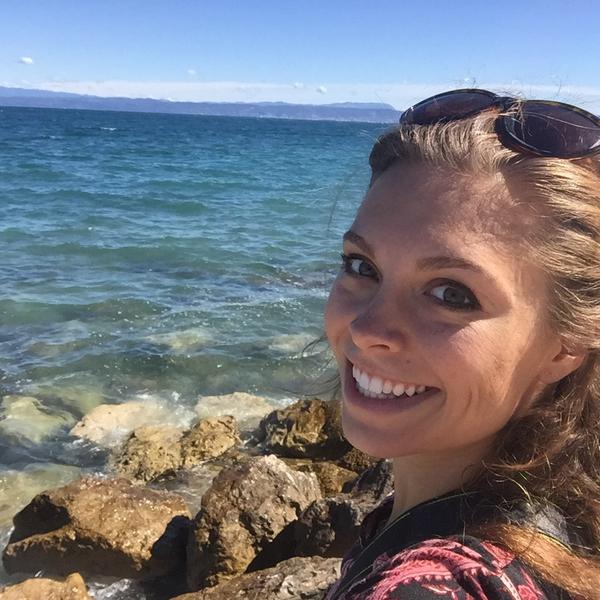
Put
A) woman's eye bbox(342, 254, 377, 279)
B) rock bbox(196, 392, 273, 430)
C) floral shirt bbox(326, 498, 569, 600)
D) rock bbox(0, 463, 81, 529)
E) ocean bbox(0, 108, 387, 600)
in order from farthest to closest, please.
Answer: rock bbox(196, 392, 273, 430)
ocean bbox(0, 108, 387, 600)
rock bbox(0, 463, 81, 529)
woman's eye bbox(342, 254, 377, 279)
floral shirt bbox(326, 498, 569, 600)

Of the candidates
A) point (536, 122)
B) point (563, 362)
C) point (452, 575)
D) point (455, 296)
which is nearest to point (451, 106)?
point (536, 122)

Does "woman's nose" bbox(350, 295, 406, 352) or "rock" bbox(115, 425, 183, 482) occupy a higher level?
"woman's nose" bbox(350, 295, 406, 352)

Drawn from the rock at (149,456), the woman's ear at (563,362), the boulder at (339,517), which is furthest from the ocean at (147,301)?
the boulder at (339,517)

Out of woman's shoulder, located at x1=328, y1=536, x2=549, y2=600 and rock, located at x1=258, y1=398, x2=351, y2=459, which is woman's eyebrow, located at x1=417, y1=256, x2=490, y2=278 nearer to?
woman's shoulder, located at x1=328, y1=536, x2=549, y2=600

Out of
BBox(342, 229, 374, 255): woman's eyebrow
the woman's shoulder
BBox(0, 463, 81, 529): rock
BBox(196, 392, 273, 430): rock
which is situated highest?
BBox(342, 229, 374, 255): woman's eyebrow

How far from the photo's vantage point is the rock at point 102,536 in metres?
4.63

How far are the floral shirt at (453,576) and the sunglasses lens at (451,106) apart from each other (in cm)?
103

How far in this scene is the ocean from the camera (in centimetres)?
675

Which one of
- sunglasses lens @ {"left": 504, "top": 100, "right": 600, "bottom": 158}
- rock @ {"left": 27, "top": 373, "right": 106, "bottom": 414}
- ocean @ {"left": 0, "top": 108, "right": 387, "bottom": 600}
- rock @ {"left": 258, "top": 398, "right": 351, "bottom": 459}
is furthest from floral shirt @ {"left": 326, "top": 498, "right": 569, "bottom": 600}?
rock @ {"left": 27, "top": 373, "right": 106, "bottom": 414}

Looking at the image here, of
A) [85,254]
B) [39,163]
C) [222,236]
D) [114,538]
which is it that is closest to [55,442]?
[114,538]

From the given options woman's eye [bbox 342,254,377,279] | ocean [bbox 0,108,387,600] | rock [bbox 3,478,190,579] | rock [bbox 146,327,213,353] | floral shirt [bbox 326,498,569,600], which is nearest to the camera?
floral shirt [bbox 326,498,569,600]

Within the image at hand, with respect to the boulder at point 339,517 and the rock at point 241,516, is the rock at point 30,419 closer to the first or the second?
the rock at point 241,516

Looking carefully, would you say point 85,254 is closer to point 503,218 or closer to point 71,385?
point 71,385

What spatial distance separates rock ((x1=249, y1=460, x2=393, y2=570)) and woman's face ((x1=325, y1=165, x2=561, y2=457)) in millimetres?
2567
